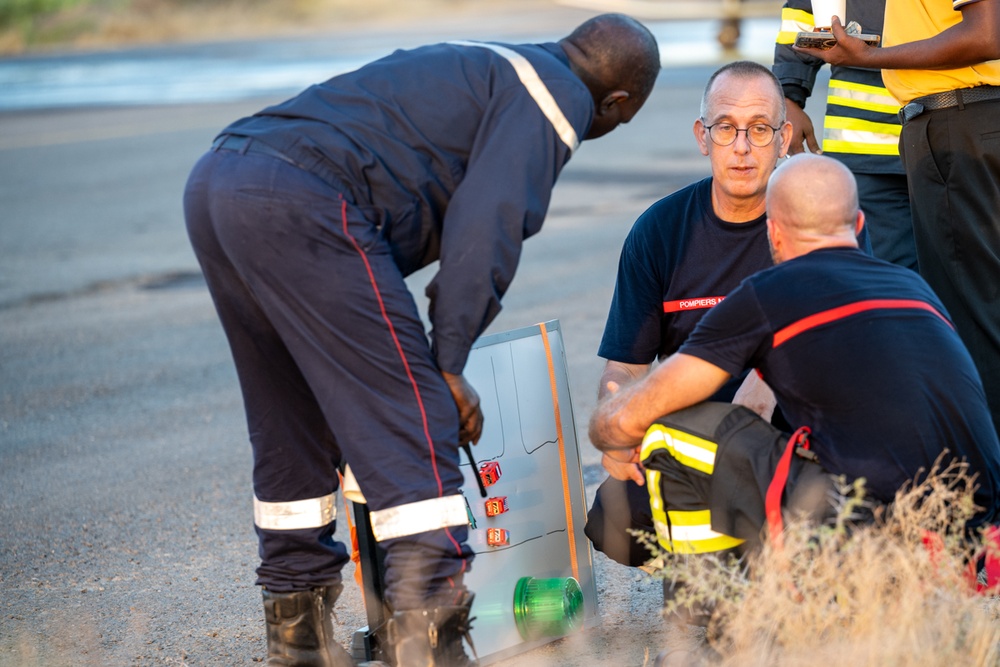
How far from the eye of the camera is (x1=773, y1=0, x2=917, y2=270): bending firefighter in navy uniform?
15.2 ft

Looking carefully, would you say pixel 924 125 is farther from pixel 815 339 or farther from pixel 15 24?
pixel 15 24

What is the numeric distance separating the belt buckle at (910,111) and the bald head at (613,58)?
47.9 inches

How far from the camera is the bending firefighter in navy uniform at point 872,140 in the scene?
183 inches

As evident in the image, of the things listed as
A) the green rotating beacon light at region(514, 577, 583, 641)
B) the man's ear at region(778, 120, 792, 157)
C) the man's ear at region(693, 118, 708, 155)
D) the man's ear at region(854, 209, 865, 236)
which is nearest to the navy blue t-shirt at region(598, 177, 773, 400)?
the man's ear at region(693, 118, 708, 155)

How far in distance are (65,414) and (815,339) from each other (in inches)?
166

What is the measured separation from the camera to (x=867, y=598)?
2.64 meters

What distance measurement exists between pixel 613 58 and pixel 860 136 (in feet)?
5.64

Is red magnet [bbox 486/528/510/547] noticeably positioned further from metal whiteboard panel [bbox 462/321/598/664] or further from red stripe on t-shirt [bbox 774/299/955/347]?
red stripe on t-shirt [bbox 774/299/955/347]

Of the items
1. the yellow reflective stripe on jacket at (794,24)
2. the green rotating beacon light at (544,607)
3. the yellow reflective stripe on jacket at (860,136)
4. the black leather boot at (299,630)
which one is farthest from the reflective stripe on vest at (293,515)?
the yellow reflective stripe on jacket at (794,24)

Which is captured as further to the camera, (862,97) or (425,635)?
(862,97)

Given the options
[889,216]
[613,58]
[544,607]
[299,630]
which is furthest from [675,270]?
[299,630]

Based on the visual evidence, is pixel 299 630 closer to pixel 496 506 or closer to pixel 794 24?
pixel 496 506

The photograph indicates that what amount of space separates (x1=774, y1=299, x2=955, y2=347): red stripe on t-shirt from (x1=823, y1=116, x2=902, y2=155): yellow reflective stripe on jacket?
1.82 metres

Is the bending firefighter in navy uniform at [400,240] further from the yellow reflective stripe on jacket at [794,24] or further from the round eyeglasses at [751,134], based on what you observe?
the yellow reflective stripe on jacket at [794,24]
